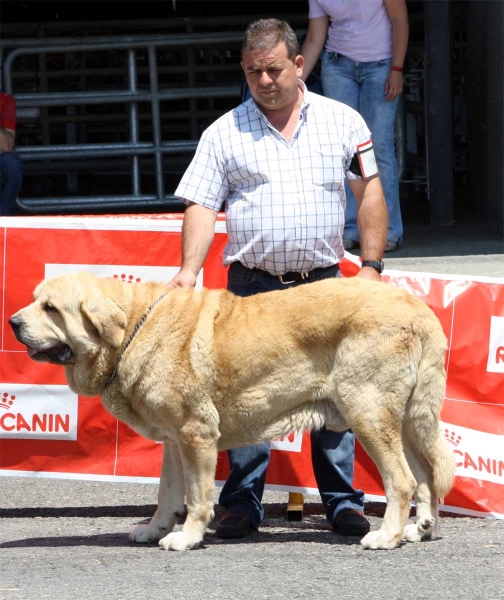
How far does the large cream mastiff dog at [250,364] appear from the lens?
4941mm

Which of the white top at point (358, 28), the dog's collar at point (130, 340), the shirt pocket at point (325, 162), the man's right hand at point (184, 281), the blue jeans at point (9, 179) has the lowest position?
the dog's collar at point (130, 340)

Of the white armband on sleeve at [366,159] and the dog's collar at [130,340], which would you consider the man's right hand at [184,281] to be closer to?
the dog's collar at [130,340]

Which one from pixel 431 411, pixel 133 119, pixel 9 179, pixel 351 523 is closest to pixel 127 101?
pixel 133 119

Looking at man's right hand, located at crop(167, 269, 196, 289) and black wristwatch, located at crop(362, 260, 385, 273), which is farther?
black wristwatch, located at crop(362, 260, 385, 273)

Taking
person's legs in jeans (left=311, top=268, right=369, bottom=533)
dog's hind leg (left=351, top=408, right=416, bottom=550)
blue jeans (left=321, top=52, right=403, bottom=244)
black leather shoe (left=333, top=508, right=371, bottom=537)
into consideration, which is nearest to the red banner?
person's legs in jeans (left=311, top=268, right=369, bottom=533)

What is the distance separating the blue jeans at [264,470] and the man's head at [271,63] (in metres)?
0.84

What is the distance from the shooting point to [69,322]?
16.1ft

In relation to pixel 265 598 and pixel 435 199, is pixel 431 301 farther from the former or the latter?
pixel 435 199

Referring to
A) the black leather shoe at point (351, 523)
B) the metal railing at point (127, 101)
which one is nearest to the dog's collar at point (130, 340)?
the black leather shoe at point (351, 523)

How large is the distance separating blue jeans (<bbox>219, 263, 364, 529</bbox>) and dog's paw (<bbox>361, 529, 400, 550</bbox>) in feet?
1.46

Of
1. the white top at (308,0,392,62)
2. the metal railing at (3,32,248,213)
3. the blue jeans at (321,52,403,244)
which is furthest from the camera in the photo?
the metal railing at (3,32,248,213)

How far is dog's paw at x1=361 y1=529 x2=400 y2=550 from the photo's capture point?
16.4ft

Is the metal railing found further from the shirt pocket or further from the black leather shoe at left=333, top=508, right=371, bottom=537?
the black leather shoe at left=333, top=508, right=371, bottom=537

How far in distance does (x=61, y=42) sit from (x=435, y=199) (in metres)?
4.18
